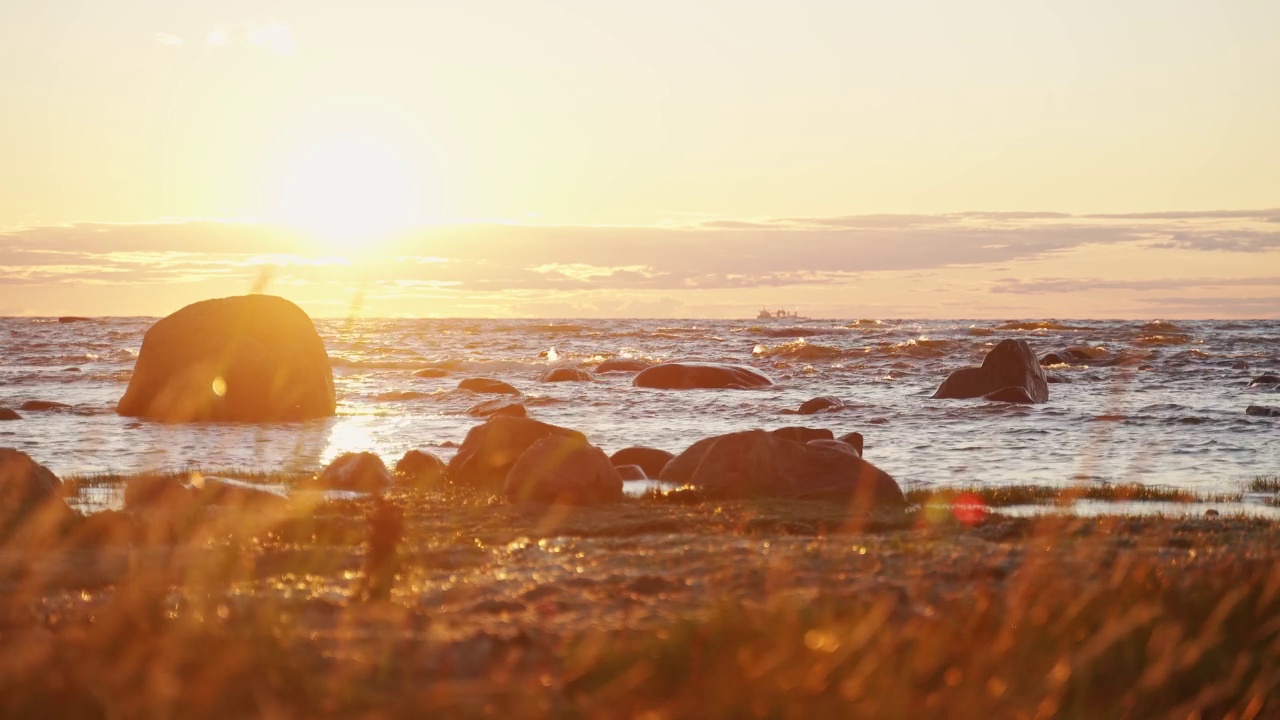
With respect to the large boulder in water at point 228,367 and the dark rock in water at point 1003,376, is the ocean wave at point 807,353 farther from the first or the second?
the large boulder in water at point 228,367

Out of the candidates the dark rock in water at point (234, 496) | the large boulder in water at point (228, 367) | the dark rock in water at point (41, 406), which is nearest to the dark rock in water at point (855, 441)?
the dark rock in water at point (234, 496)

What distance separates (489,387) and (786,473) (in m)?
16.5

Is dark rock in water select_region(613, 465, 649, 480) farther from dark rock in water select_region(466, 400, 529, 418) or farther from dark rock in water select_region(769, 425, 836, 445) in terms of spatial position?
dark rock in water select_region(466, 400, 529, 418)

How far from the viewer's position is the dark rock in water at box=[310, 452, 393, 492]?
37.8ft

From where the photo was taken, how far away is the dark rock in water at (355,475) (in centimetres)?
1151

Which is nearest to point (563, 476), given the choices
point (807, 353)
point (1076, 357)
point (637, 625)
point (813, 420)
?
point (637, 625)

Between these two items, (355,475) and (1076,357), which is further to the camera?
(1076,357)

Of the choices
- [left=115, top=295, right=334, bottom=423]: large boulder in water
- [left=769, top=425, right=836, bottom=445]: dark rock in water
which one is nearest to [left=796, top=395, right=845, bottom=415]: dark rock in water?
[left=769, top=425, right=836, bottom=445]: dark rock in water

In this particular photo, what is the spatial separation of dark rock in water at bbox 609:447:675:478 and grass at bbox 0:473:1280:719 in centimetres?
495

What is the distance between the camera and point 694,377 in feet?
91.5

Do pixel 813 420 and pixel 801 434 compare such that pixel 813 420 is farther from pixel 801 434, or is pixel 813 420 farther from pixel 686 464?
pixel 686 464

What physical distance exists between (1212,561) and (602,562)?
3.77 meters

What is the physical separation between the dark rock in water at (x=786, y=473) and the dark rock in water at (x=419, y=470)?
2.99 meters

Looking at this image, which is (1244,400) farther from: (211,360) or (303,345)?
(211,360)
